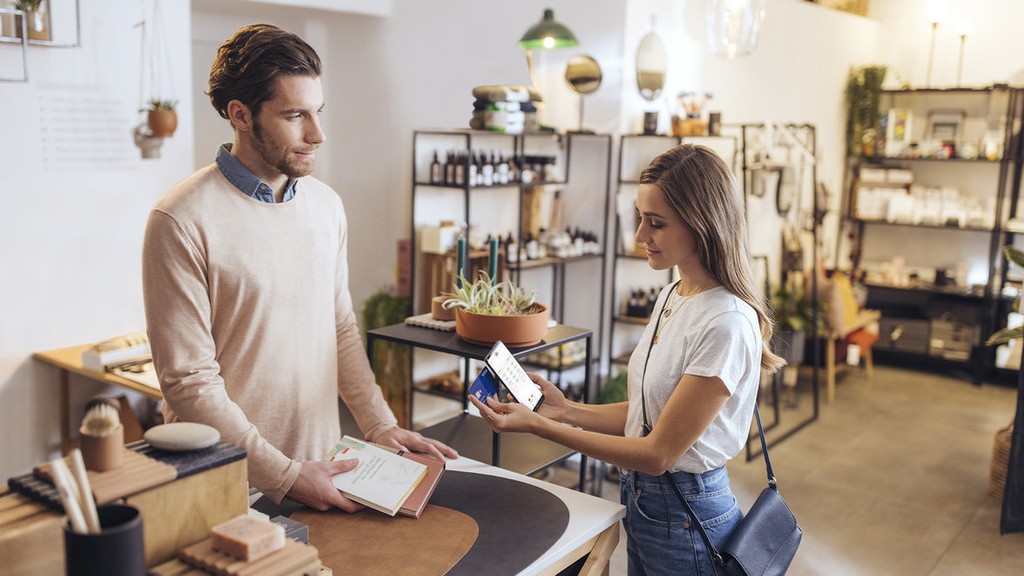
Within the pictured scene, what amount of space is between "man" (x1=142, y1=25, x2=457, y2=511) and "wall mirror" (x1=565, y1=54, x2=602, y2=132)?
2980 millimetres

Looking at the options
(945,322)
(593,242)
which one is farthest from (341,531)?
(945,322)

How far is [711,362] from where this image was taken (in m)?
1.72

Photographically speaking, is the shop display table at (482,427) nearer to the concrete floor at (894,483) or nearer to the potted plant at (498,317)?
the potted plant at (498,317)

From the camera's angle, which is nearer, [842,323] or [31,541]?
Result: [31,541]

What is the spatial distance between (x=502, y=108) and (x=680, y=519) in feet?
9.70

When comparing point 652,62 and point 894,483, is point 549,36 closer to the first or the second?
point 652,62

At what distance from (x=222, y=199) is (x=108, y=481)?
2.57 feet

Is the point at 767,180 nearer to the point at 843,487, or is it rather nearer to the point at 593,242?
the point at 593,242

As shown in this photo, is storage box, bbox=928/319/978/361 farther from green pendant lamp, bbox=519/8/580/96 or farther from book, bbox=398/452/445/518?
book, bbox=398/452/445/518

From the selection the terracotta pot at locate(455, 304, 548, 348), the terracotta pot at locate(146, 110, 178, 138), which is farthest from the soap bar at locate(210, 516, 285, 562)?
the terracotta pot at locate(146, 110, 178, 138)

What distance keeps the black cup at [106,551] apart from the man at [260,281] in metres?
0.64

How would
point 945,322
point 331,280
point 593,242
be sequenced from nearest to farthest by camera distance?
point 331,280, point 593,242, point 945,322

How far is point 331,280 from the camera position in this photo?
2098 millimetres

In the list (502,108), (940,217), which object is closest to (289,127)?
(502,108)
